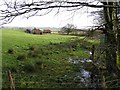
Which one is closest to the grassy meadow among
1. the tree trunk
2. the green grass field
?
the green grass field

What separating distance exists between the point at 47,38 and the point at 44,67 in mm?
3613

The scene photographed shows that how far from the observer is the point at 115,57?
4980mm

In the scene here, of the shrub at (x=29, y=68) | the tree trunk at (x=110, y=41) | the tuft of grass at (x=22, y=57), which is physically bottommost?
the shrub at (x=29, y=68)

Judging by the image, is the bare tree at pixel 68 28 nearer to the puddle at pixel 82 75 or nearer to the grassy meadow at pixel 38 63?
the puddle at pixel 82 75

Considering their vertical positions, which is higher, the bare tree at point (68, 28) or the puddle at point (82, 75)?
the bare tree at point (68, 28)

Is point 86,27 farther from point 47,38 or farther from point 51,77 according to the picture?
point 47,38

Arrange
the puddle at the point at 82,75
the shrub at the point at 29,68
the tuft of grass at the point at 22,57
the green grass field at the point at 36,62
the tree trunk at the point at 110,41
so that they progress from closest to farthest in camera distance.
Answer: the tree trunk at the point at 110,41 → the puddle at the point at 82,75 → the green grass field at the point at 36,62 → the shrub at the point at 29,68 → the tuft of grass at the point at 22,57

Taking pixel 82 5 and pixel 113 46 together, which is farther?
pixel 113 46

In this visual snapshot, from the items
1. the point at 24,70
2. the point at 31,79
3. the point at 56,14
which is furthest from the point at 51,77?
the point at 56,14

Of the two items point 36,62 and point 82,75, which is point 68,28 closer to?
point 82,75

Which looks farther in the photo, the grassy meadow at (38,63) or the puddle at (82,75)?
the grassy meadow at (38,63)

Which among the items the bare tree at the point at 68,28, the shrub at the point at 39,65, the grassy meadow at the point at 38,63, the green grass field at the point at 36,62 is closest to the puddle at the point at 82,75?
the grassy meadow at the point at 38,63

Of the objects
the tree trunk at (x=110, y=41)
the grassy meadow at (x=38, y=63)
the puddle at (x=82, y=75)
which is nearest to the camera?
the tree trunk at (x=110, y=41)

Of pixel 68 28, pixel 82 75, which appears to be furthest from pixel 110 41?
pixel 82 75
